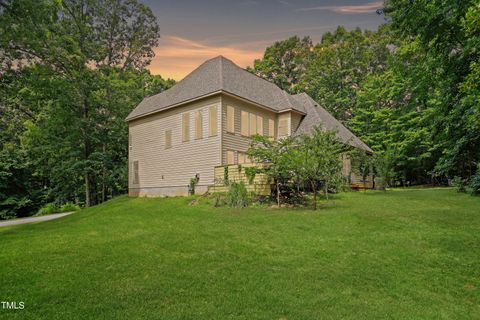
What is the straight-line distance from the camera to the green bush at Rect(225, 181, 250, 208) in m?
13.4

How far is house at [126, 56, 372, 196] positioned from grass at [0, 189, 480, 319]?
8606 mm

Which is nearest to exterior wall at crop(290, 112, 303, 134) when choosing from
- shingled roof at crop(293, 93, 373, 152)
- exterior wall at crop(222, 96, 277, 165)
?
shingled roof at crop(293, 93, 373, 152)

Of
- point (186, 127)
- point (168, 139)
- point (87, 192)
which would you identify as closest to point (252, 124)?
point (186, 127)

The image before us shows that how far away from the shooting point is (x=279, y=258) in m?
6.43

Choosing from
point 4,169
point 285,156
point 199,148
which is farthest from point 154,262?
point 4,169

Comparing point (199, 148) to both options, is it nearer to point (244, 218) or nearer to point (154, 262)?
point (244, 218)

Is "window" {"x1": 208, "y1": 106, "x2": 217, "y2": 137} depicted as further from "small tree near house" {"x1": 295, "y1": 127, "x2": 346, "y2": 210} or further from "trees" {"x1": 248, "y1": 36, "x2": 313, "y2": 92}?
"trees" {"x1": 248, "y1": 36, "x2": 313, "y2": 92}

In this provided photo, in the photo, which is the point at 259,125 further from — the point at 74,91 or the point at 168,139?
the point at 74,91

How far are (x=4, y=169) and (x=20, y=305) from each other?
2632cm

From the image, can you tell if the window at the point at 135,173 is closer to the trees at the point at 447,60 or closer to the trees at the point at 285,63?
the trees at the point at 447,60

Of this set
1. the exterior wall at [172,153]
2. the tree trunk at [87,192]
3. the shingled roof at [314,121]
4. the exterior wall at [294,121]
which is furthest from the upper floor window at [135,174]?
the shingled roof at [314,121]

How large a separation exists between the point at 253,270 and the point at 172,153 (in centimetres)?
1560

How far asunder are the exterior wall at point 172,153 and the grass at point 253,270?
28.0 feet

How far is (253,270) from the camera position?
571cm
